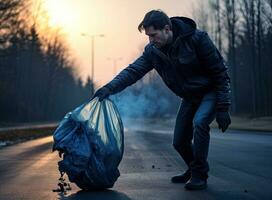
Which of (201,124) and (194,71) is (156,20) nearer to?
(194,71)

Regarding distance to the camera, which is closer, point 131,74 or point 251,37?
point 131,74

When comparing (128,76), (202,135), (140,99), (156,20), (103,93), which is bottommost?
(140,99)

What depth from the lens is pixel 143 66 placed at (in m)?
7.04

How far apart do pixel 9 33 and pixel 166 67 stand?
4290cm

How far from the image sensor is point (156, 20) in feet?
20.6

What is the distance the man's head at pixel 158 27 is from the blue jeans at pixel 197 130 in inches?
32.0

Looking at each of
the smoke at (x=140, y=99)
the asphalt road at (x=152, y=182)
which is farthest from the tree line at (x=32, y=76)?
the asphalt road at (x=152, y=182)

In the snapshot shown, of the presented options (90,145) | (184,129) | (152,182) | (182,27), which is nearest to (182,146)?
(184,129)

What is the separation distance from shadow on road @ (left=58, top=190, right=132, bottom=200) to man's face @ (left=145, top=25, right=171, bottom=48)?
164 cm

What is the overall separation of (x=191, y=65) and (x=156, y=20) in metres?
0.61

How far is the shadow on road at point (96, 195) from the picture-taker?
6.21 metres

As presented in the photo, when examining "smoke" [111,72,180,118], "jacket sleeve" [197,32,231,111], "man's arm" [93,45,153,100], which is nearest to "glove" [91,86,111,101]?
"man's arm" [93,45,153,100]

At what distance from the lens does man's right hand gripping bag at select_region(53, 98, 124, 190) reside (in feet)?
21.9

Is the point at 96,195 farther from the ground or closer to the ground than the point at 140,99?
closer to the ground
